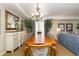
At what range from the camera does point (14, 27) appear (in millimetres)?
8508

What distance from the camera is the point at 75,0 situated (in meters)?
2.09

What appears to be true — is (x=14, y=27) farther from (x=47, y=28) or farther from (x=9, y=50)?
(x=47, y=28)

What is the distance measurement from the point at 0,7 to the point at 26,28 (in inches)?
254

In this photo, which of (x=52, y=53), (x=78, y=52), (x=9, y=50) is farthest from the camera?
(x=9, y=50)

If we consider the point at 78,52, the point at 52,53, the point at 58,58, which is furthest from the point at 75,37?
the point at 58,58

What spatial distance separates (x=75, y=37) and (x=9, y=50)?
2.82 metres

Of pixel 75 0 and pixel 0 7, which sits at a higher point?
pixel 0 7

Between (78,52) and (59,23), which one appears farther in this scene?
(59,23)

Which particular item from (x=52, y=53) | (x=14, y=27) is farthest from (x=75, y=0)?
(x=14, y=27)

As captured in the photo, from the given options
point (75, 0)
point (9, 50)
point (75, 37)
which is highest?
point (75, 0)

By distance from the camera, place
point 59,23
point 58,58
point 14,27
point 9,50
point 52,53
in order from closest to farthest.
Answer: point 58,58 < point 52,53 < point 9,50 < point 14,27 < point 59,23

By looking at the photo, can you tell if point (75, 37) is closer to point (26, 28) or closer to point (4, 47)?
point (4, 47)

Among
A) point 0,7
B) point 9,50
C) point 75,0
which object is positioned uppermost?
point 0,7

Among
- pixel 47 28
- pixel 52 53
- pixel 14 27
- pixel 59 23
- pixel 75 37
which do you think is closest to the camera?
pixel 52 53
